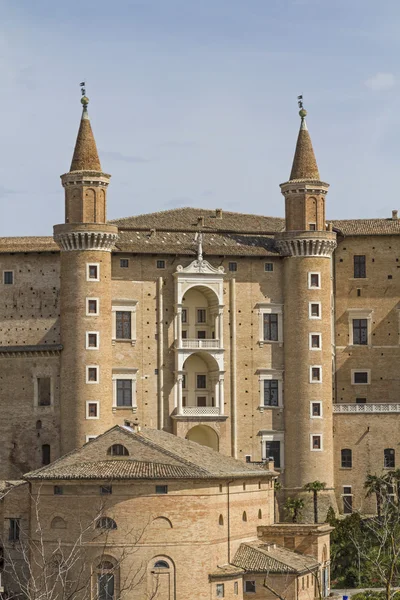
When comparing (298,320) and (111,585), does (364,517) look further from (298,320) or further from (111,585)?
(111,585)

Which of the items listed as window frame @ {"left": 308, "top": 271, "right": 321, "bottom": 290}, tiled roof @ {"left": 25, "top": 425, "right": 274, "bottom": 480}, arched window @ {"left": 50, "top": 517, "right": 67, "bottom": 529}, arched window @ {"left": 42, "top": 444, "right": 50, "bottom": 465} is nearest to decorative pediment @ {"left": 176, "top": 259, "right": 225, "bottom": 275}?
window frame @ {"left": 308, "top": 271, "right": 321, "bottom": 290}

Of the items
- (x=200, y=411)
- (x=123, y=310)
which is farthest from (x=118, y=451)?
(x=123, y=310)

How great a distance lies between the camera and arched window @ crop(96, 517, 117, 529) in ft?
236

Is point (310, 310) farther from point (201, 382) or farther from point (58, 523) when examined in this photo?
point (58, 523)

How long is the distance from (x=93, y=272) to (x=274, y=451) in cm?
1342

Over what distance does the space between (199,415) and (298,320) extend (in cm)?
723

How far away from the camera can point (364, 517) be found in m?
87.1

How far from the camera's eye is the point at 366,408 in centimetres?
9019

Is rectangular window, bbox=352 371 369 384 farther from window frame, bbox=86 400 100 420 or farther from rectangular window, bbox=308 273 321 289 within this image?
window frame, bbox=86 400 100 420

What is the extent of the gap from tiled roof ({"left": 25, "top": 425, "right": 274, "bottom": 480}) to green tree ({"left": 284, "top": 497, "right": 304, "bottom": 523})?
8.79m

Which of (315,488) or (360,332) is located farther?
(360,332)

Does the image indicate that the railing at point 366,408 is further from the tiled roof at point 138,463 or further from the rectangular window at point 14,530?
the rectangular window at point 14,530

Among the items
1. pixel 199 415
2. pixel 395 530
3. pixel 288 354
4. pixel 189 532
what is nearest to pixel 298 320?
pixel 288 354

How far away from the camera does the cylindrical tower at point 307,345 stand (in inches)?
3469
